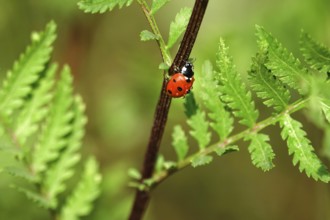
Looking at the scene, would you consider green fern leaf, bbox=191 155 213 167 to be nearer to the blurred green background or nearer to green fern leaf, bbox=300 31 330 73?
green fern leaf, bbox=300 31 330 73

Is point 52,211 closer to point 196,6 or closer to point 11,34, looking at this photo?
point 196,6

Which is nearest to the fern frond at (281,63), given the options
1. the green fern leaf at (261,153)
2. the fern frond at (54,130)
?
the green fern leaf at (261,153)

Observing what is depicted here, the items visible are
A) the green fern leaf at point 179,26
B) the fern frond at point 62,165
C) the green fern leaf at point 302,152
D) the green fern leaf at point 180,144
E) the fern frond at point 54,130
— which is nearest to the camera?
the green fern leaf at point 302,152

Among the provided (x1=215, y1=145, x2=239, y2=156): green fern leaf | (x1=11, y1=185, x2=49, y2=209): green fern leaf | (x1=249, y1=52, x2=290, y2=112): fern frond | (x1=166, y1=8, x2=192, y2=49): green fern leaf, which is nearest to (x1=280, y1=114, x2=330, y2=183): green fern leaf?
(x1=249, y1=52, x2=290, y2=112): fern frond

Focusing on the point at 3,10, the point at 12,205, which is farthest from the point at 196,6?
the point at 3,10

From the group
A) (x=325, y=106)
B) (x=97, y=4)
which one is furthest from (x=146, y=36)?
(x=325, y=106)

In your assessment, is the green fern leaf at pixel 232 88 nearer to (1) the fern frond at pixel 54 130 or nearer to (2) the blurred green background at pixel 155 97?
(1) the fern frond at pixel 54 130

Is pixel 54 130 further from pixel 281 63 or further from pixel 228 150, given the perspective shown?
pixel 281 63
